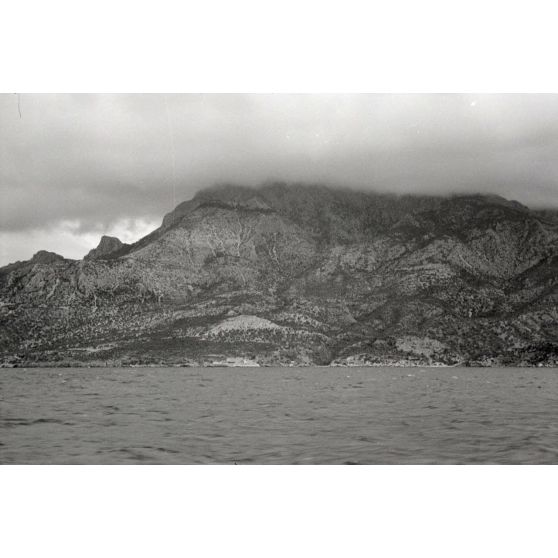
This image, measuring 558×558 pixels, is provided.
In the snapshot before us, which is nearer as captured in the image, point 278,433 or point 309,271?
point 278,433

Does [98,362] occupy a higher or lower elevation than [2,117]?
lower

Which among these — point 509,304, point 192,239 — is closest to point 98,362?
point 192,239

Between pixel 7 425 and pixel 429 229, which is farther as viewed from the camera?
pixel 429 229

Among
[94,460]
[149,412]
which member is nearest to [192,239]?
[149,412]

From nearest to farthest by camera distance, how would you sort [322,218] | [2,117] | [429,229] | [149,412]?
[2,117] < [149,412] < [322,218] < [429,229]

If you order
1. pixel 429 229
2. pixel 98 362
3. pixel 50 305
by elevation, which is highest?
pixel 429 229

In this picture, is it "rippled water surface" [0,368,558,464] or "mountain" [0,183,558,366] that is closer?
"rippled water surface" [0,368,558,464]

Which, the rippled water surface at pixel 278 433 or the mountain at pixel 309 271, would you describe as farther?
the mountain at pixel 309 271

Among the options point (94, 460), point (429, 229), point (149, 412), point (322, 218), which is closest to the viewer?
point (94, 460)

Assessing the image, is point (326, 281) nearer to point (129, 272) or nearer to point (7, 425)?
point (129, 272)
